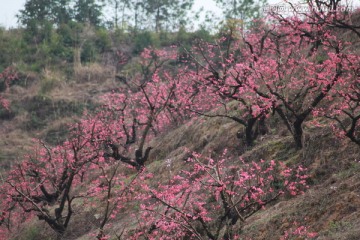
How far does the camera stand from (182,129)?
22984mm

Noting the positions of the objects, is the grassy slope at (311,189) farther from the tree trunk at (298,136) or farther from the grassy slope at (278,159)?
the tree trunk at (298,136)

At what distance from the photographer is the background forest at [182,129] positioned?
10.7 metres

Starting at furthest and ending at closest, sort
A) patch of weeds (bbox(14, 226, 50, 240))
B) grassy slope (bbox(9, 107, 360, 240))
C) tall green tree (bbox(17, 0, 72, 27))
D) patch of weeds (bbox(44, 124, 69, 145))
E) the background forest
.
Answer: tall green tree (bbox(17, 0, 72, 27)), patch of weeds (bbox(44, 124, 69, 145)), patch of weeds (bbox(14, 226, 50, 240)), the background forest, grassy slope (bbox(9, 107, 360, 240))

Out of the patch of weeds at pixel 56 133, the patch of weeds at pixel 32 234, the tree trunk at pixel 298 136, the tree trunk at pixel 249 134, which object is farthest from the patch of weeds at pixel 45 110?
the tree trunk at pixel 298 136

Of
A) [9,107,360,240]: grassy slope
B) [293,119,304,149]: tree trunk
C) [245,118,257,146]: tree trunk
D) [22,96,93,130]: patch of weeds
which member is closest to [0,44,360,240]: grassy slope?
[9,107,360,240]: grassy slope

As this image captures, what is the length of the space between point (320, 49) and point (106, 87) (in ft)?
94.2

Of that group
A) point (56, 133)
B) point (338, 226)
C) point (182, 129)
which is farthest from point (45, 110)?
point (338, 226)

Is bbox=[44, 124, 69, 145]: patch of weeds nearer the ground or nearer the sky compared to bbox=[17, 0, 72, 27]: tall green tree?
nearer the ground

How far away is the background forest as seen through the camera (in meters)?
10.7

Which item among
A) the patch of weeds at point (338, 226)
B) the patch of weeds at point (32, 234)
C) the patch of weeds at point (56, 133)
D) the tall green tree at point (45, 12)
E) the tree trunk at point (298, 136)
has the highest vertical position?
the tall green tree at point (45, 12)

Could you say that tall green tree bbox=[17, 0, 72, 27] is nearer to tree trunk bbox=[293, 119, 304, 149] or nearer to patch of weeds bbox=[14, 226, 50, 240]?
patch of weeds bbox=[14, 226, 50, 240]

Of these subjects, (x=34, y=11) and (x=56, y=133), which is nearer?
(x=56, y=133)

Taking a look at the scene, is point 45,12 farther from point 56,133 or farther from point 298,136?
point 298,136

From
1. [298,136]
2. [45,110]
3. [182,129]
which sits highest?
[298,136]
